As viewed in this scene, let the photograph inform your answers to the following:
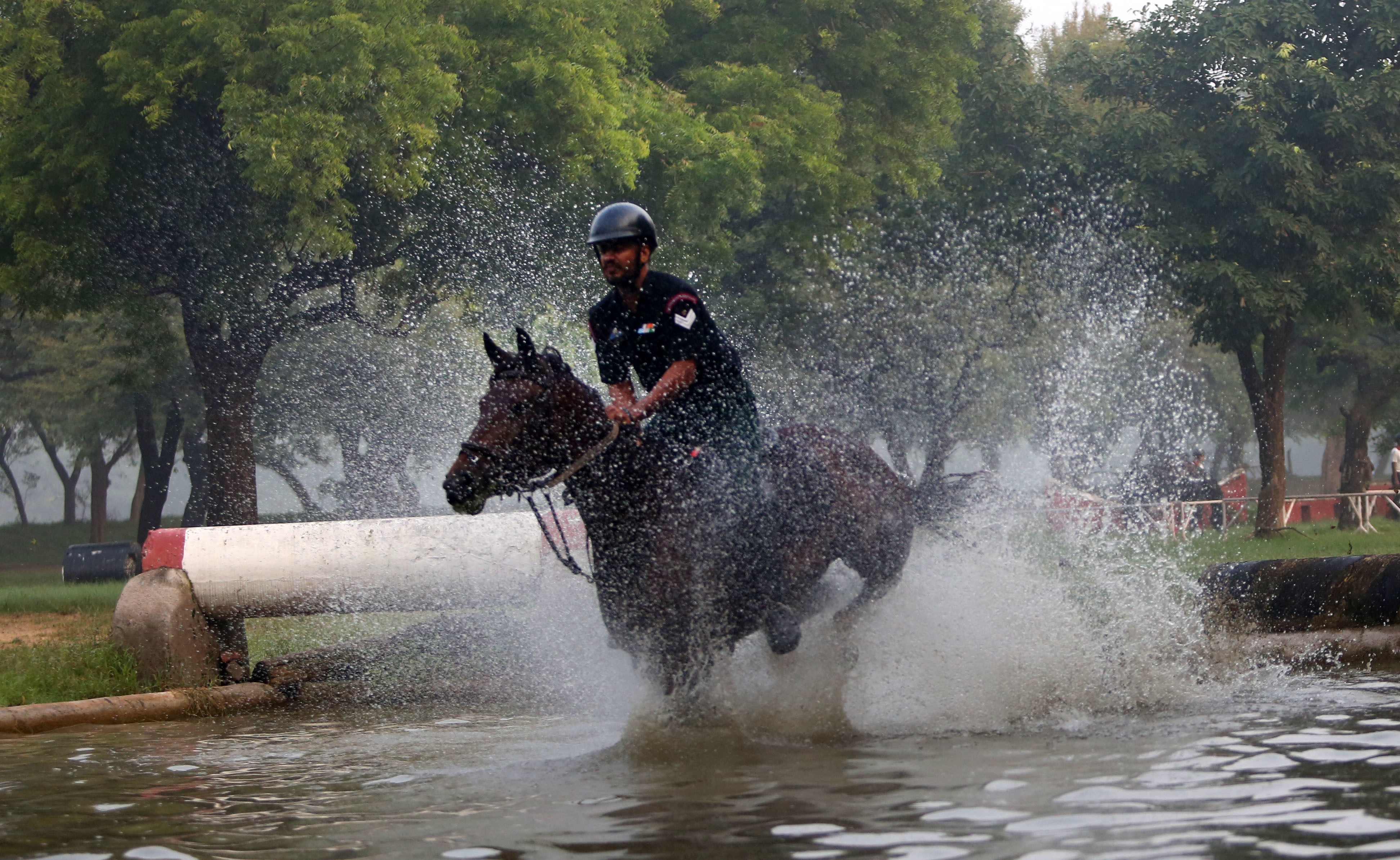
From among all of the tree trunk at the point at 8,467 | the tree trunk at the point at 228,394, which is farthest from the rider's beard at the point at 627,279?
the tree trunk at the point at 8,467

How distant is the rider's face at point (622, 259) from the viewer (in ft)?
22.4

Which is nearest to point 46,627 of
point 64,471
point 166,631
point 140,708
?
point 166,631

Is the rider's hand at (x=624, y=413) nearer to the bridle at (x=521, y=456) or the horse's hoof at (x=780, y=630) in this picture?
the bridle at (x=521, y=456)

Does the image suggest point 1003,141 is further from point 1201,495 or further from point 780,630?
point 780,630

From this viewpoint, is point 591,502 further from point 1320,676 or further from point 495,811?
point 1320,676

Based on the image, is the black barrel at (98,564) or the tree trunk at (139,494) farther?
the tree trunk at (139,494)

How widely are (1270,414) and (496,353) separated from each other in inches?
976

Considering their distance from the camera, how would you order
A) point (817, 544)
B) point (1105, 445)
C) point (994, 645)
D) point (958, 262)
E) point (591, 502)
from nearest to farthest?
point (591, 502), point (817, 544), point (994, 645), point (958, 262), point (1105, 445)

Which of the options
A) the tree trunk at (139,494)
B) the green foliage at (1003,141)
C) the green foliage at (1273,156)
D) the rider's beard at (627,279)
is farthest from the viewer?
the tree trunk at (139,494)

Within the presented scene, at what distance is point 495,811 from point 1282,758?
2998 mm

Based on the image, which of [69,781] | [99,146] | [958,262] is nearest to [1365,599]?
[69,781]

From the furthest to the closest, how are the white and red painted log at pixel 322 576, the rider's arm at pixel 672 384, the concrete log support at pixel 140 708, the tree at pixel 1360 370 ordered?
the tree at pixel 1360 370 → the white and red painted log at pixel 322 576 → the concrete log support at pixel 140 708 → the rider's arm at pixel 672 384

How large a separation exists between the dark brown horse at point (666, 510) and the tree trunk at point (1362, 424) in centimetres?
3102

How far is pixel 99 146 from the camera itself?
19844mm
